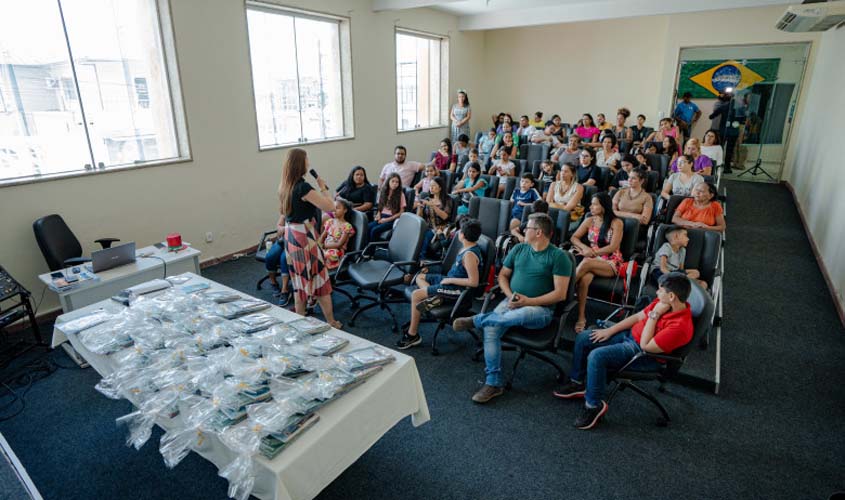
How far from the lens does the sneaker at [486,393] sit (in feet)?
10.2

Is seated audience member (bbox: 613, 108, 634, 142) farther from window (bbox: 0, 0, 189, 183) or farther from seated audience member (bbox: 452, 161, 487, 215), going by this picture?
window (bbox: 0, 0, 189, 183)

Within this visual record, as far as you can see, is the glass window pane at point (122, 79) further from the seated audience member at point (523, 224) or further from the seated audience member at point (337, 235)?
the seated audience member at point (523, 224)

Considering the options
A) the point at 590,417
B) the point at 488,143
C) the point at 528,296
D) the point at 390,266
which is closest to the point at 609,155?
the point at 488,143

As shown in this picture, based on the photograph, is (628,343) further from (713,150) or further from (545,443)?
(713,150)

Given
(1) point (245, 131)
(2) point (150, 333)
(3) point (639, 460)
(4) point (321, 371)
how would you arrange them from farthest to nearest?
1. (1) point (245, 131)
2. (3) point (639, 460)
3. (2) point (150, 333)
4. (4) point (321, 371)

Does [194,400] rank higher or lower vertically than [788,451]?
higher

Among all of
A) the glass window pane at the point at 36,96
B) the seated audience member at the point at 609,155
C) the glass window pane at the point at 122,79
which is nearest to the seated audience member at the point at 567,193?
the seated audience member at the point at 609,155

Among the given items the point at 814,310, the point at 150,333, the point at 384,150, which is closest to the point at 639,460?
the point at 150,333

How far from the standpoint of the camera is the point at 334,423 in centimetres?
183

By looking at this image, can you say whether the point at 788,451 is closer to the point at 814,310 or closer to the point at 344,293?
the point at 814,310

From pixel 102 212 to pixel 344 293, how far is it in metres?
2.48

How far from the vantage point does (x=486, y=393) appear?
3109mm

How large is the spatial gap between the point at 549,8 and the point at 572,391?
320 inches

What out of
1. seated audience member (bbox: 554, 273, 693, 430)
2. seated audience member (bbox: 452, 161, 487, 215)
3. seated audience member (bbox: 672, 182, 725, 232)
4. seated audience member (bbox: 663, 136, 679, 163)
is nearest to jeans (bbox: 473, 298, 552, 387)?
seated audience member (bbox: 554, 273, 693, 430)
